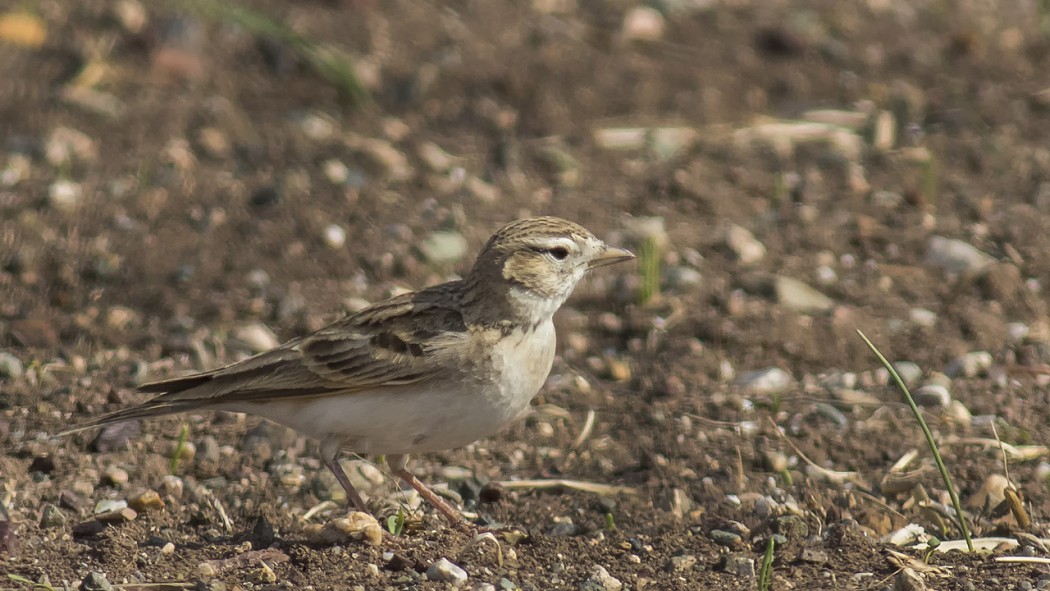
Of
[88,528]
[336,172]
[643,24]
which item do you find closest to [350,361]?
[88,528]

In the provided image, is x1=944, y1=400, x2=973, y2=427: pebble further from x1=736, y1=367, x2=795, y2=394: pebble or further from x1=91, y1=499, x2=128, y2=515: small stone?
x1=91, y1=499, x2=128, y2=515: small stone

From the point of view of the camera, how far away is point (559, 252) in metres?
6.43

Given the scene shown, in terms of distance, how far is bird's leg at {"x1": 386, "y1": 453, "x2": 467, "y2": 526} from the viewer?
20.0 feet

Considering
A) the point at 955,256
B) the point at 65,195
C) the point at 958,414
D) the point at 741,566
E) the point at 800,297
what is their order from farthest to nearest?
the point at 65,195 < the point at 955,256 < the point at 800,297 < the point at 958,414 < the point at 741,566

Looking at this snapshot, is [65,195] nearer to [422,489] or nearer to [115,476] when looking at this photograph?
[115,476]

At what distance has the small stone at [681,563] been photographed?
566cm

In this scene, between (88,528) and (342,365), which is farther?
(342,365)

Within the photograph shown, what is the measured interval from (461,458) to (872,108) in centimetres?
538

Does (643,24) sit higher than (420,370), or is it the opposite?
(420,370)

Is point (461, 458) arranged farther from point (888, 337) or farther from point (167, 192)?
point (167, 192)

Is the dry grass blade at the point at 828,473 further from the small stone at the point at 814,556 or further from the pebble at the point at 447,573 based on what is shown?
the pebble at the point at 447,573

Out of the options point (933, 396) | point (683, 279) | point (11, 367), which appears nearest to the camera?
point (933, 396)

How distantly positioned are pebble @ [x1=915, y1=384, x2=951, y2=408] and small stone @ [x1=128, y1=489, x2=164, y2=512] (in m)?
3.59

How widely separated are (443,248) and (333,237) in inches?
26.5
